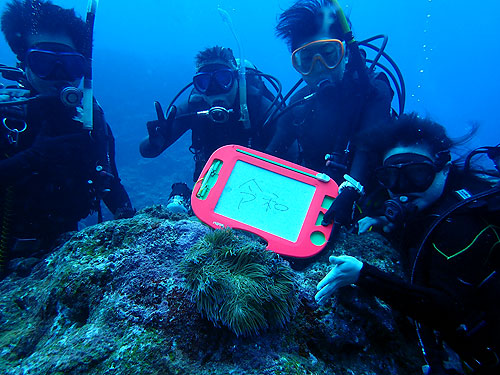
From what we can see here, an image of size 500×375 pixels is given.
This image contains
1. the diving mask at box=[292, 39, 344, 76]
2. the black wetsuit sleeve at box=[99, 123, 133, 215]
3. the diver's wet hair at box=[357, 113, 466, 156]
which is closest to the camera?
the diver's wet hair at box=[357, 113, 466, 156]

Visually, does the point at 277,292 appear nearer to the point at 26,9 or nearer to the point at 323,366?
the point at 323,366

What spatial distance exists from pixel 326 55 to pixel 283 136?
1.35m

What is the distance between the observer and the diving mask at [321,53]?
3.68 metres

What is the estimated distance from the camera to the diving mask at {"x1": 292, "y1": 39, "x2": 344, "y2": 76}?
368cm

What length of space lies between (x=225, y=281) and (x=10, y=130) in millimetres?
3620

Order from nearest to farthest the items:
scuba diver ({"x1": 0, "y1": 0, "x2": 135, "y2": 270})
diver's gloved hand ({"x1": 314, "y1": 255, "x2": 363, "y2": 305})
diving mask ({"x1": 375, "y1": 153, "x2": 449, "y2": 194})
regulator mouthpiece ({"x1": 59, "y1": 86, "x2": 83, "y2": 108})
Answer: diver's gloved hand ({"x1": 314, "y1": 255, "x2": 363, "y2": 305}), diving mask ({"x1": 375, "y1": 153, "x2": 449, "y2": 194}), scuba diver ({"x1": 0, "y1": 0, "x2": 135, "y2": 270}), regulator mouthpiece ({"x1": 59, "y1": 86, "x2": 83, "y2": 108})

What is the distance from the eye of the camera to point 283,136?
13.7 feet

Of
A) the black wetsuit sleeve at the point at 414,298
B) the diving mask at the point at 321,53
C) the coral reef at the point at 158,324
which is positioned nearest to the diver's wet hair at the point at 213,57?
the diving mask at the point at 321,53

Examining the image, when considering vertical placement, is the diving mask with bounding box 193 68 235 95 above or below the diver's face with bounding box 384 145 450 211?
above

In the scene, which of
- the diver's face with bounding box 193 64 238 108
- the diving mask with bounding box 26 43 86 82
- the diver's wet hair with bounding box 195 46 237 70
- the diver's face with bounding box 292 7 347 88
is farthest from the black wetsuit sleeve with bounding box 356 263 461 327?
the diver's wet hair with bounding box 195 46 237 70

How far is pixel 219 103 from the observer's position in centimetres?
475

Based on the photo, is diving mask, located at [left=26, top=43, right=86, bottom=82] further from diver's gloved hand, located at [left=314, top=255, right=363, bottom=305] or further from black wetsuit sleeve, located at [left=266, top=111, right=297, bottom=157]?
diver's gloved hand, located at [left=314, top=255, right=363, bottom=305]

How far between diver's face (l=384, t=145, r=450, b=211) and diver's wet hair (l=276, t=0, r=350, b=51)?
2.36 meters

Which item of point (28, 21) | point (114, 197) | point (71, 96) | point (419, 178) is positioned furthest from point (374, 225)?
point (28, 21)
